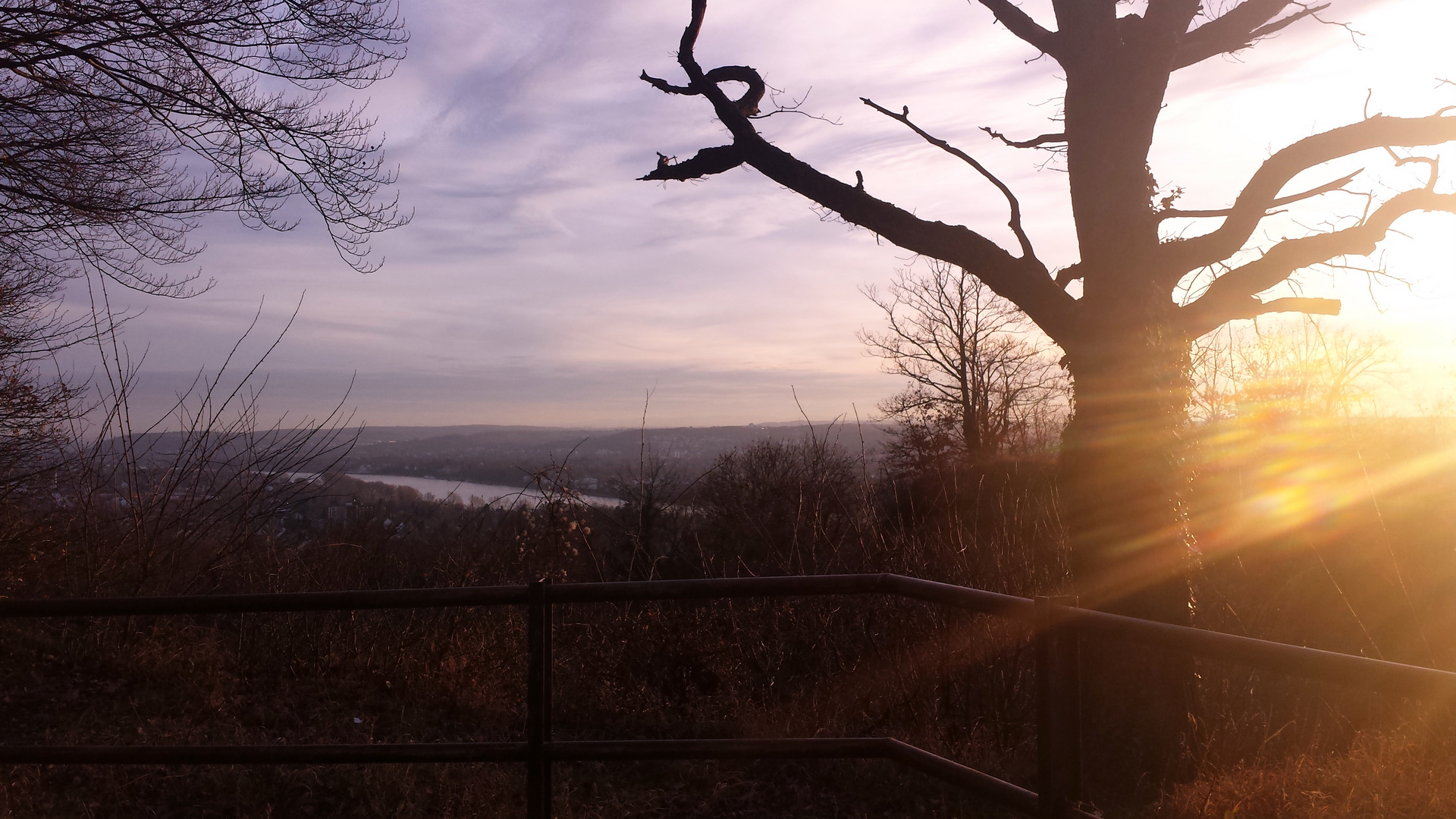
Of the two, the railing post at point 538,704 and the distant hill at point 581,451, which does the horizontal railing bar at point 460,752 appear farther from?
the distant hill at point 581,451

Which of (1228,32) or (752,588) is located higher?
(1228,32)

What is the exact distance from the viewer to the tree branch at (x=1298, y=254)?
5.90 metres

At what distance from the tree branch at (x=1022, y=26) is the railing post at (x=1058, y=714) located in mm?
5227

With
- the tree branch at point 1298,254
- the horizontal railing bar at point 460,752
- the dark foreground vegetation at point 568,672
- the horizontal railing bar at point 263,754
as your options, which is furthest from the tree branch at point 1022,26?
the horizontal railing bar at point 263,754

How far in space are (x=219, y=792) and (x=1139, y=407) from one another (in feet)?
19.3

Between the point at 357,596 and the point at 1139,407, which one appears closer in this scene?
the point at 357,596

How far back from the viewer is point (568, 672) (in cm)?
670

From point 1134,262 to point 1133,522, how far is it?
174 cm

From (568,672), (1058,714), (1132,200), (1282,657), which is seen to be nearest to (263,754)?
(1058,714)

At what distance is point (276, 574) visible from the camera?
24.6 ft

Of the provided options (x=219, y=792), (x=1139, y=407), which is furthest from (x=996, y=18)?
(x=219, y=792)

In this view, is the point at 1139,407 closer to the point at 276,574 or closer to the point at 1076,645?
the point at 1076,645

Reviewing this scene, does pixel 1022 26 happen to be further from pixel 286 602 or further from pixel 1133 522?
pixel 286 602

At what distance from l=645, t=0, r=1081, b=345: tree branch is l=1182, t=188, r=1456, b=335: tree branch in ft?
3.16
